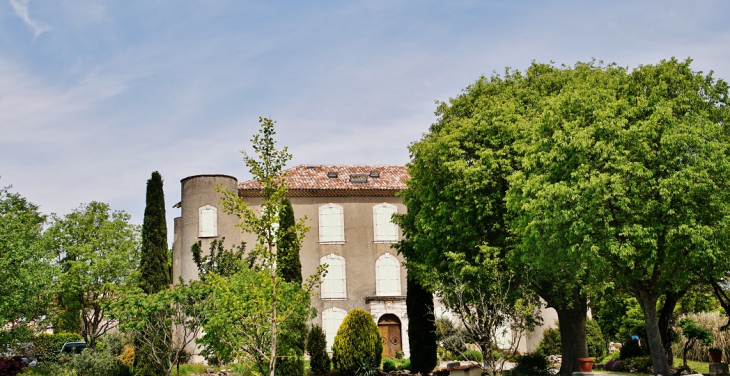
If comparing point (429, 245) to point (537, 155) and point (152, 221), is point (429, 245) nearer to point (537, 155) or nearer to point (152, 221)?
point (537, 155)

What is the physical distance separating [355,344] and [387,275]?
28.0 feet

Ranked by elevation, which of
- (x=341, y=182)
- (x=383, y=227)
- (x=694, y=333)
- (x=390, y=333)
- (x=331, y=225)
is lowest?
(x=390, y=333)

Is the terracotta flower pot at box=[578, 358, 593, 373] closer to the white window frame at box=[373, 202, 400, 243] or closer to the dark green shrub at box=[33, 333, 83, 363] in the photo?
the white window frame at box=[373, 202, 400, 243]

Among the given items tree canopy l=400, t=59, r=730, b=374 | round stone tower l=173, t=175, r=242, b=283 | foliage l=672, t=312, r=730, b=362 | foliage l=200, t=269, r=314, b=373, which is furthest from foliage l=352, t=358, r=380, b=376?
foliage l=672, t=312, r=730, b=362

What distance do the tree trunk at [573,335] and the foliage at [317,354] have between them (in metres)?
Answer: 8.32

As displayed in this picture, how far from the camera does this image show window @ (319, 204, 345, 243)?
3164 cm

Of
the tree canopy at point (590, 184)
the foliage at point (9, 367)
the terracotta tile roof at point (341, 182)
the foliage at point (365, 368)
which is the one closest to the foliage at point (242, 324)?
the foliage at point (365, 368)

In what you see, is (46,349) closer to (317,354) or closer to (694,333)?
(317,354)

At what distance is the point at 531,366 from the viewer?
76.1 feet

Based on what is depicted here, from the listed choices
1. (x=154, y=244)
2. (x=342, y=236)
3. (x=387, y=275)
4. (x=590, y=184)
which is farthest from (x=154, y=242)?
(x=590, y=184)

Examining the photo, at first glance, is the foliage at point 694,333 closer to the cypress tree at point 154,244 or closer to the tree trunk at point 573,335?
the tree trunk at point 573,335

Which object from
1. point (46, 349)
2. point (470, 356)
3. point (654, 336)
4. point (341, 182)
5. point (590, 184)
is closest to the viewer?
point (590, 184)

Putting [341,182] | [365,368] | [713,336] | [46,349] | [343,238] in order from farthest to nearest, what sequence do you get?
1. [341,182]
2. [343,238]
3. [46,349]
4. [713,336]
5. [365,368]

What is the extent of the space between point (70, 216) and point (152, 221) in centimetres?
719
